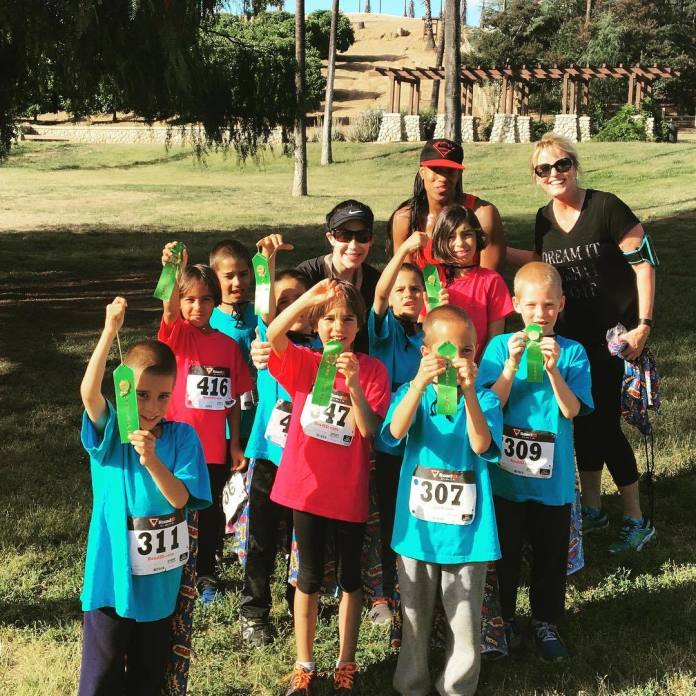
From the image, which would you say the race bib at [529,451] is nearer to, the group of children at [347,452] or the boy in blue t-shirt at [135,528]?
the group of children at [347,452]

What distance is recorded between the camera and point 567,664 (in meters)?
3.38

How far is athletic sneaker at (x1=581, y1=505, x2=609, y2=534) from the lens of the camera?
15.0 feet

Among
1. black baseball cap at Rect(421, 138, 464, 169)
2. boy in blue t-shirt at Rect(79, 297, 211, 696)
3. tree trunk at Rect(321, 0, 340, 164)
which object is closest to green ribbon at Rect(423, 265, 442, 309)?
black baseball cap at Rect(421, 138, 464, 169)

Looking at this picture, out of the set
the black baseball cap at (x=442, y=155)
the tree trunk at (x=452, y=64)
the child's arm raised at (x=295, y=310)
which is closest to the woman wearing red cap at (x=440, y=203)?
the black baseball cap at (x=442, y=155)

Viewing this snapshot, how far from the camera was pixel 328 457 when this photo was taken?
3.14m

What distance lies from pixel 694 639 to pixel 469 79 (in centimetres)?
3299

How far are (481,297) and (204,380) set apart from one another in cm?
113

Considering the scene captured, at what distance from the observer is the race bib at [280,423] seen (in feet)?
11.2

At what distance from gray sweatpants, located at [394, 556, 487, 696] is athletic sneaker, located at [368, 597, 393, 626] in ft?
1.85

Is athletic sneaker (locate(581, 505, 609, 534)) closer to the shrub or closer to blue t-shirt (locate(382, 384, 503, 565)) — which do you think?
blue t-shirt (locate(382, 384, 503, 565))

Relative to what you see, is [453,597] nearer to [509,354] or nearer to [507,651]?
[507,651]

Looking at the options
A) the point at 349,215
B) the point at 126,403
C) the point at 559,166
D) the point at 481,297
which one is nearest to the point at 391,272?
the point at 349,215

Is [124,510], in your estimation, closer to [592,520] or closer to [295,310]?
[295,310]

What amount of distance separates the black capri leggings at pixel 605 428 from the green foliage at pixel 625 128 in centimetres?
3068
